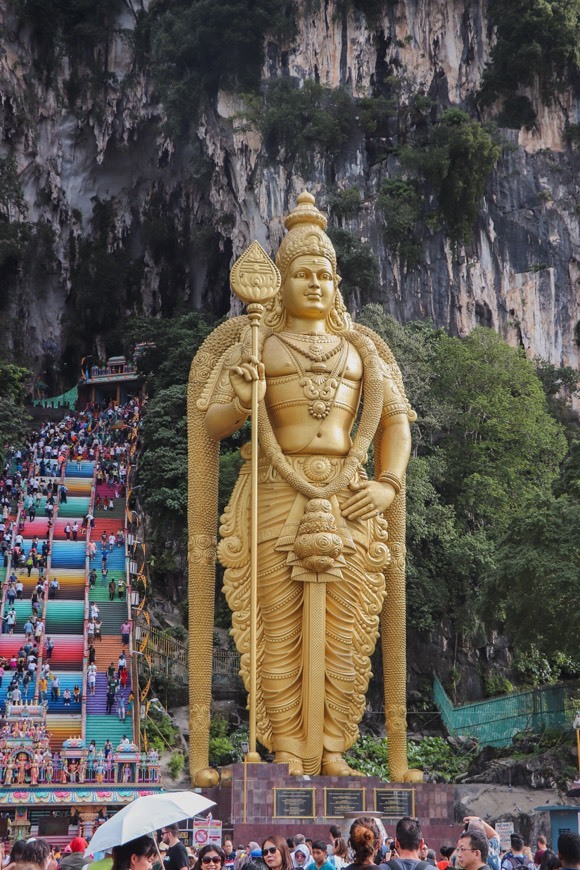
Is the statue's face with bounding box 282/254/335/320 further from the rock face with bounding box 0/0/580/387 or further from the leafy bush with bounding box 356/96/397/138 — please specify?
the leafy bush with bounding box 356/96/397/138

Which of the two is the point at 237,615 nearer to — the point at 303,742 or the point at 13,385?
the point at 303,742

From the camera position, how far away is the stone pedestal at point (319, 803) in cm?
1086

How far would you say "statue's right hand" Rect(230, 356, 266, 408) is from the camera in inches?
454

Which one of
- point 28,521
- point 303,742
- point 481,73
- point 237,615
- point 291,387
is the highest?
point 481,73

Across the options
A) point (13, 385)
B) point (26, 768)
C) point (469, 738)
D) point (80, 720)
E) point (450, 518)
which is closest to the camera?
point (26, 768)

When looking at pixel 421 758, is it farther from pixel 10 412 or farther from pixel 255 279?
pixel 10 412

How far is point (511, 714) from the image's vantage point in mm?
18594

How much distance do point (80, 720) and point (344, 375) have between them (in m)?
8.32

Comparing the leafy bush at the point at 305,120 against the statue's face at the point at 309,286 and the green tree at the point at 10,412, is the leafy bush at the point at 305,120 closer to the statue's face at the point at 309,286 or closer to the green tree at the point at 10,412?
Result: the green tree at the point at 10,412

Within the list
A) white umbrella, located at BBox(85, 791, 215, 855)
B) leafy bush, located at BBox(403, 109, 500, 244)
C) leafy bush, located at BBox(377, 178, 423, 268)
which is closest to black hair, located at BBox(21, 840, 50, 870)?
white umbrella, located at BBox(85, 791, 215, 855)

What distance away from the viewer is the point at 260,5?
32562mm

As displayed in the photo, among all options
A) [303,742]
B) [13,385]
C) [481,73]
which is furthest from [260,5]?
[303,742]

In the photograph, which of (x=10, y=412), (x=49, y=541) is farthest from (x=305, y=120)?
(x=49, y=541)

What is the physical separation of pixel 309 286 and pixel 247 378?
1368mm
